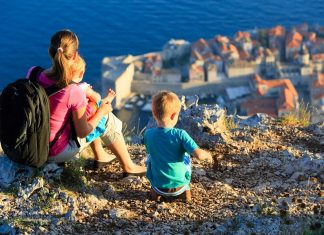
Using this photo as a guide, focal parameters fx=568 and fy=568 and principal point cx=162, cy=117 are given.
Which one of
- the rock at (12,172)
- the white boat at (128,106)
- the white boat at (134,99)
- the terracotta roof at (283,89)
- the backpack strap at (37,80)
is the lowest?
the white boat at (128,106)

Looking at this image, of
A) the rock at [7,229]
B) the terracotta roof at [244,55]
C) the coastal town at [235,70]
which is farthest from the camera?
the terracotta roof at [244,55]

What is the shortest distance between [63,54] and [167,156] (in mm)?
737

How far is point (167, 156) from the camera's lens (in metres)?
2.93

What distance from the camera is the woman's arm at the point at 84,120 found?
2.92m

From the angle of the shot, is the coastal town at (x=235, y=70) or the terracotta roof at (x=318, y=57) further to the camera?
the terracotta roof at (x=318, y=57)

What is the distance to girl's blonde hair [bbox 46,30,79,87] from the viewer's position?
2.81 m

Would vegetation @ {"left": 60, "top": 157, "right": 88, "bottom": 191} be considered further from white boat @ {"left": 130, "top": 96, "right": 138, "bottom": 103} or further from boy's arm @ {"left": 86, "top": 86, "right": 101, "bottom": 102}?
white boat @ {"left": 130, "top": 96, "right": 138, "bottom": 103}

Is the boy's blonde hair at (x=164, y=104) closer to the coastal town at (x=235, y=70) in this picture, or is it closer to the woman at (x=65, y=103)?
the woman at (x=65, y=103)

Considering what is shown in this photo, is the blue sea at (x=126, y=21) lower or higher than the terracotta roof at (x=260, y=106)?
higher

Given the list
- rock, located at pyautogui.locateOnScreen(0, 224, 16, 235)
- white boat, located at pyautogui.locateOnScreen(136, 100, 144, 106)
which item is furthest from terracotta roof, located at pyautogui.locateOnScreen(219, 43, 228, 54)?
rock, located at pyautogui.locateOnScreen(0, 224, 16, 235)

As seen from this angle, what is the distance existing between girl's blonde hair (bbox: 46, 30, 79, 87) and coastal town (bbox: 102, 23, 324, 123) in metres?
23.4

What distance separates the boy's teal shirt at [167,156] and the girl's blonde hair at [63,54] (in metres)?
0.52

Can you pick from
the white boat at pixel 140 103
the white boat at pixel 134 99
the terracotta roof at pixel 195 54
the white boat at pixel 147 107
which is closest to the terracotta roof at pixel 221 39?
the terracotta roof at pixel 195 54

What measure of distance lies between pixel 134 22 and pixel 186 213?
99.2 feet
